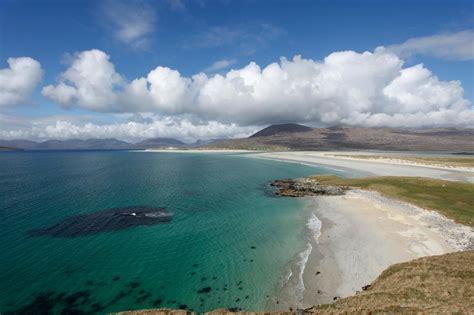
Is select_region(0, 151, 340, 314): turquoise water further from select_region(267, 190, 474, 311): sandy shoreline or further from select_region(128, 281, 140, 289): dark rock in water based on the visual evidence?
select_region(267, 190, 474, 311): sandy shoreline

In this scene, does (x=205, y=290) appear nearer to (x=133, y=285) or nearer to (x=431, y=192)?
(x=133, y=285)

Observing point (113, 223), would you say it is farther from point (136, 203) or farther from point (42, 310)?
point (42, 310)

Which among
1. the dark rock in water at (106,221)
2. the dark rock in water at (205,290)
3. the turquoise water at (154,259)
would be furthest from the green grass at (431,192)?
the dark rock in water at (106,221)

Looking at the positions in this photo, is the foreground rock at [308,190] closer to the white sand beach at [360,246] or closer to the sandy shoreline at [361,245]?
the white sand beach at [360,246]

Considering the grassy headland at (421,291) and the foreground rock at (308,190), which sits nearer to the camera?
the grassy headland at (421,291)

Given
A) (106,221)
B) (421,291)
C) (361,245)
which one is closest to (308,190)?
(361,245)

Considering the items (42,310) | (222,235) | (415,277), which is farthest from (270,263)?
(42,310)

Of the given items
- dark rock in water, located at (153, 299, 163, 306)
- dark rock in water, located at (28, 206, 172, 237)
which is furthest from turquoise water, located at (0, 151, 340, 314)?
dark rock in water, located at (28, 206, 172, 237)
